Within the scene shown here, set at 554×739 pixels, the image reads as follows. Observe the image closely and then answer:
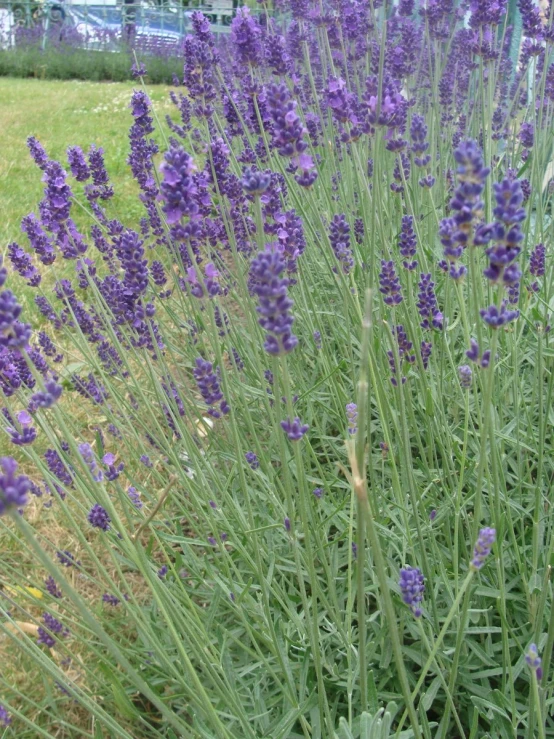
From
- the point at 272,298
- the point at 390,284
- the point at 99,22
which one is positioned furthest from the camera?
the point at 99,22

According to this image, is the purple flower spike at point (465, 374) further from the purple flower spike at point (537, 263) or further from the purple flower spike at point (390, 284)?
the purple flower spike at point (537, 263)

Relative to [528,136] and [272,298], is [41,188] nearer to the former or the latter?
[528,136]

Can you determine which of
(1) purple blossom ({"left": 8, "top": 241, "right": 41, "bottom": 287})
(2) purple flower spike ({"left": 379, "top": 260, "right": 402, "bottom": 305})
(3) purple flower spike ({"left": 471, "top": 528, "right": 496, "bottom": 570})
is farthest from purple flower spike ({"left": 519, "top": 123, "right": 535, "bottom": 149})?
(3) purple flower spike ({"left": 471, "top": 528, "right": 496, "bottom": 570})

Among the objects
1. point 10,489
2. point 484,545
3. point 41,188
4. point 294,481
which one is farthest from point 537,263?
point 41,188

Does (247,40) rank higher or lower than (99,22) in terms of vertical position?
lower

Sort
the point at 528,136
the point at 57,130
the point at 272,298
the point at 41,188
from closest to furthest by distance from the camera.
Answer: the point at 272,298, the point at 528,136, the point at 41,188, the point at 57,130

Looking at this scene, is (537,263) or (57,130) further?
(57,130)

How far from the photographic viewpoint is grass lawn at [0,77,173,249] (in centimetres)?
554

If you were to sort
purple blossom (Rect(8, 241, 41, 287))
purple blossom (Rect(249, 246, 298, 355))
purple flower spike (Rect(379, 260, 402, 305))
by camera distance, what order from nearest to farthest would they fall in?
purple blossom (Rect(249, 246, 298, 355))
purple flower spike (Rect(379, 260, 402, 305))
purple blossom (Rect(8, 241, 41, 287))

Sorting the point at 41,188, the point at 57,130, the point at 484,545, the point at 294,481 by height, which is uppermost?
the point at 57,130


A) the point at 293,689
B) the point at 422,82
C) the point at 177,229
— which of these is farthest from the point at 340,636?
the point at 422,82

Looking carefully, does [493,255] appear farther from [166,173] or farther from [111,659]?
[111,659]

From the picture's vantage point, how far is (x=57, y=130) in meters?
8.14

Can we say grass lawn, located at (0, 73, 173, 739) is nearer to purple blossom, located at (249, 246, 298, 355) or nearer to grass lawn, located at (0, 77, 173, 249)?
grass lawn, located at (0, 77, 173, 249)
